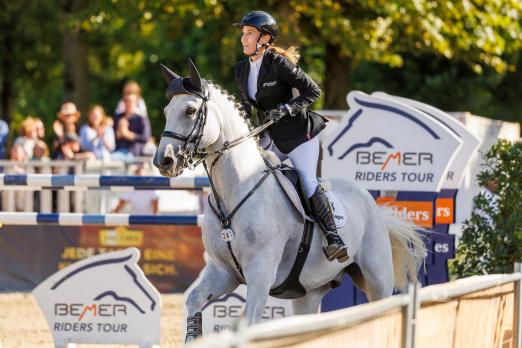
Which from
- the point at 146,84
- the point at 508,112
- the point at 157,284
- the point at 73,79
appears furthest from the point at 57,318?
the point at 146,84

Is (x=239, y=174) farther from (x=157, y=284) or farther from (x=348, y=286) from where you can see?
(x=157, y=284)

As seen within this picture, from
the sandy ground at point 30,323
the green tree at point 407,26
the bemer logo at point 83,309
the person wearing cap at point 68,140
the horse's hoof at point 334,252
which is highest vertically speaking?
the green tree at point 407,26

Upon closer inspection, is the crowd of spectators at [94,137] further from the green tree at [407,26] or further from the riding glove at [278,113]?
the riding glove at [278,113]

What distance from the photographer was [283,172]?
Answer: 8523mm

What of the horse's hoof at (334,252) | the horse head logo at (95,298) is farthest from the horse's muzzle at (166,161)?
the horse head logo at (95,298)

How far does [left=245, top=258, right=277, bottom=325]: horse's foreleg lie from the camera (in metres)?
7.94

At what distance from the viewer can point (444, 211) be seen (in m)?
10.6

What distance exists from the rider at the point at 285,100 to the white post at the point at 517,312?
4.06 feet

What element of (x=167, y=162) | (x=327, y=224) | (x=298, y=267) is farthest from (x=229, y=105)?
(x=298, y=267)

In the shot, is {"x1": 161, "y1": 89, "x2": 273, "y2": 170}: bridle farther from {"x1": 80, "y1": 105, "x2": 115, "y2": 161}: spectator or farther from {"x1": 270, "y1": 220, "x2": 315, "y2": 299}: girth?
{"x1": 80, "y1": 105, "x2": 115, "y2": 161}: spectator

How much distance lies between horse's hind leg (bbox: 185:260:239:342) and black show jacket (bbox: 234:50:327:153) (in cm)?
104

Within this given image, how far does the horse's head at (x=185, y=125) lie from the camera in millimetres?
7590

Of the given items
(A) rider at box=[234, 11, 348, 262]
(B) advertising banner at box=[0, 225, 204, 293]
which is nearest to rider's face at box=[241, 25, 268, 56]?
(A) rider at box=[234, 11, 348, 262]

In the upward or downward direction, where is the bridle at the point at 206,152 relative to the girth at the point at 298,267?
upward
